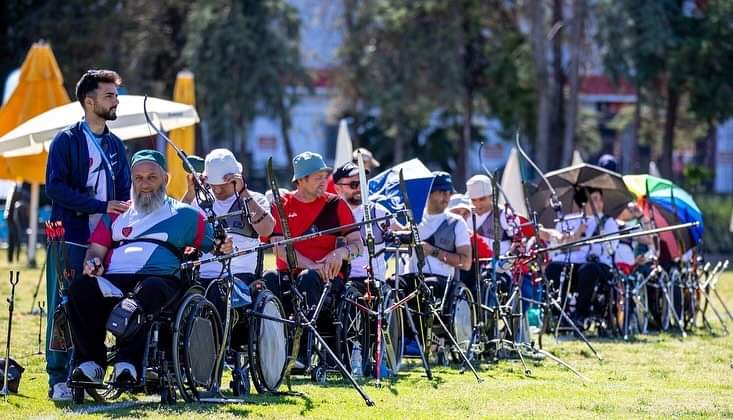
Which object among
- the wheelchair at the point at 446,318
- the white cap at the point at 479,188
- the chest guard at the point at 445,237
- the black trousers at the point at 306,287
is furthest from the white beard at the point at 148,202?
the white cap at the point at 479,188

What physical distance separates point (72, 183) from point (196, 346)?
4.58ft

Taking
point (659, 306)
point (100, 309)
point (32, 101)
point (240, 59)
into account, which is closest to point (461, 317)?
point (100, 309)

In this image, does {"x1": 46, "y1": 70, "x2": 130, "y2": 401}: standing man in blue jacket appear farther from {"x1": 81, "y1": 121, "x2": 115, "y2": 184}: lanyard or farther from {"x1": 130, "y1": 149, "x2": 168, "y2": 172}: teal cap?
{"x1": 130, "y1": 149, "x2": 168, "y2": 172}: teal cap

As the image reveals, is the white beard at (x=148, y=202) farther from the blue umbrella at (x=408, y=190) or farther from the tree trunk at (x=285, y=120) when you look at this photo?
the tree trunk at (x=285, y=120)

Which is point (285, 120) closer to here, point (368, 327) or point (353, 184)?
point (353, 184)

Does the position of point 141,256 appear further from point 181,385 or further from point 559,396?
point 559,396

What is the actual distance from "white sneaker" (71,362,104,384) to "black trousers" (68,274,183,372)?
0.26ft

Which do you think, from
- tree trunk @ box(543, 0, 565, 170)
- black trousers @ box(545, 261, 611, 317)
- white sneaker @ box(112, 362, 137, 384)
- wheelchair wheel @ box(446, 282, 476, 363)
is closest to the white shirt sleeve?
white sneaker @ box(112, 362, 137, 384)

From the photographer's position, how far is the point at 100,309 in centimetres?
856

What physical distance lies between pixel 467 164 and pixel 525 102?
2334 mm

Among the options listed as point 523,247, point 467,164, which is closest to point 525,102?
point 467,164

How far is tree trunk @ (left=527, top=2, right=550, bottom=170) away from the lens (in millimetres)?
36500

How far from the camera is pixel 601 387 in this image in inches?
406

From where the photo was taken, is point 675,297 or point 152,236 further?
point 675,297
